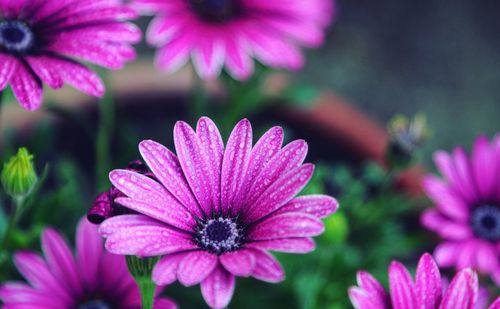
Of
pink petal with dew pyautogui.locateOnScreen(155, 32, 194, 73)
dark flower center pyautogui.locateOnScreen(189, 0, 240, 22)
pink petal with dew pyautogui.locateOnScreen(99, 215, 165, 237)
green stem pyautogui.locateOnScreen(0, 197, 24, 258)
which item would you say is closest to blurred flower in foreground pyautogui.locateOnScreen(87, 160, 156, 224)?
pink petal with dew pyautogui.locateOnScreen(99, 215, 165, 237)

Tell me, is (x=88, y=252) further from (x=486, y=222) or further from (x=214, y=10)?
(x=486, y=222)

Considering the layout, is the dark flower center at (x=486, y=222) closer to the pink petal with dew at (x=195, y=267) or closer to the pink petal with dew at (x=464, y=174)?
the pink petal with dew at (x=464, y=174)

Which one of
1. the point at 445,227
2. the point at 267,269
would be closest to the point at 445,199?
the point at 445,227

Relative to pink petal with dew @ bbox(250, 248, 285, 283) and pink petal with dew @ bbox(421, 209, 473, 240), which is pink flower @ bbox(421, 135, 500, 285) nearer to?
pink petal with dew @ bbox(421, 209, 473, 240)

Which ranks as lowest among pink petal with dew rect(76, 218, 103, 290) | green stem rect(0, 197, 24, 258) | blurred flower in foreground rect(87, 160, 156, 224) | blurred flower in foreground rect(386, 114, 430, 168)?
blurred flower in foreground rect(87, 160, 156, 224)

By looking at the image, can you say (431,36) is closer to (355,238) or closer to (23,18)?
(355,238)

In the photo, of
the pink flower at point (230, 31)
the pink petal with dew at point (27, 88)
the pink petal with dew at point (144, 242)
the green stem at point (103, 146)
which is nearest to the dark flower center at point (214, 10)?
the pink flower at point (230, 31)
